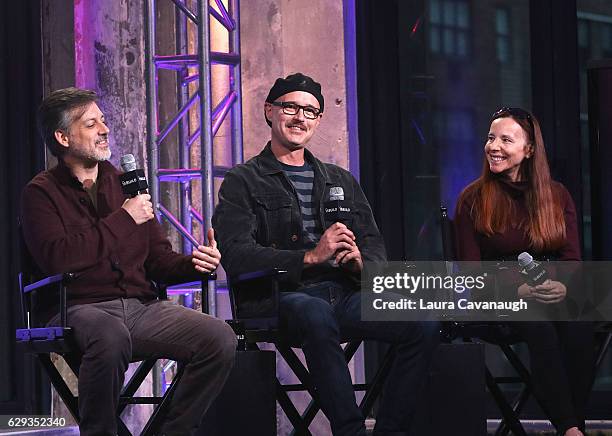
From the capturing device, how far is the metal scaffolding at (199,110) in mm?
5113

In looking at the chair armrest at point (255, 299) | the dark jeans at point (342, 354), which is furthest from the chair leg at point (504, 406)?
the chair armrest at point (255, 299)

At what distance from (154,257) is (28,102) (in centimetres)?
234

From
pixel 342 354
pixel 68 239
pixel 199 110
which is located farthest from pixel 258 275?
pixel 199 110

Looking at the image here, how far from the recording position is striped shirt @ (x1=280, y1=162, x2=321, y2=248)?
415 centimetres

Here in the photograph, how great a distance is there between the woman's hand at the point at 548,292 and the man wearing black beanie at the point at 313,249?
1.87 feet

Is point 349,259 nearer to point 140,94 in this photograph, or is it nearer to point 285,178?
point 285,178

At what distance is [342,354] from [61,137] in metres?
1.23

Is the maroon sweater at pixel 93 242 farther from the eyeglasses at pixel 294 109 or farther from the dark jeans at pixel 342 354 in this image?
the eyeglasses at pixel 294 109

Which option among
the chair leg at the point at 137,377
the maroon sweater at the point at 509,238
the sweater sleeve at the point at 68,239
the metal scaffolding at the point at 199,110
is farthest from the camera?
the metal scaffolding at the point at 199,110

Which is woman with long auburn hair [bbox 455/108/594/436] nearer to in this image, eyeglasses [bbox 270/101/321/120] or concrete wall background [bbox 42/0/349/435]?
eyeglasses [bbox 270/101/321/120]

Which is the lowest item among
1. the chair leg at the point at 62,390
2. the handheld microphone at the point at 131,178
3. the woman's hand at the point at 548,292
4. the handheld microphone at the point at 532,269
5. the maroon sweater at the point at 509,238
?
the chair leg at the point at 62,390

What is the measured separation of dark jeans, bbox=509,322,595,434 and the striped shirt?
2.63 feet

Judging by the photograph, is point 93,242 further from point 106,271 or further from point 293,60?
point 293,60

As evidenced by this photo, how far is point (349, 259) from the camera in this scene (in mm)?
3980
